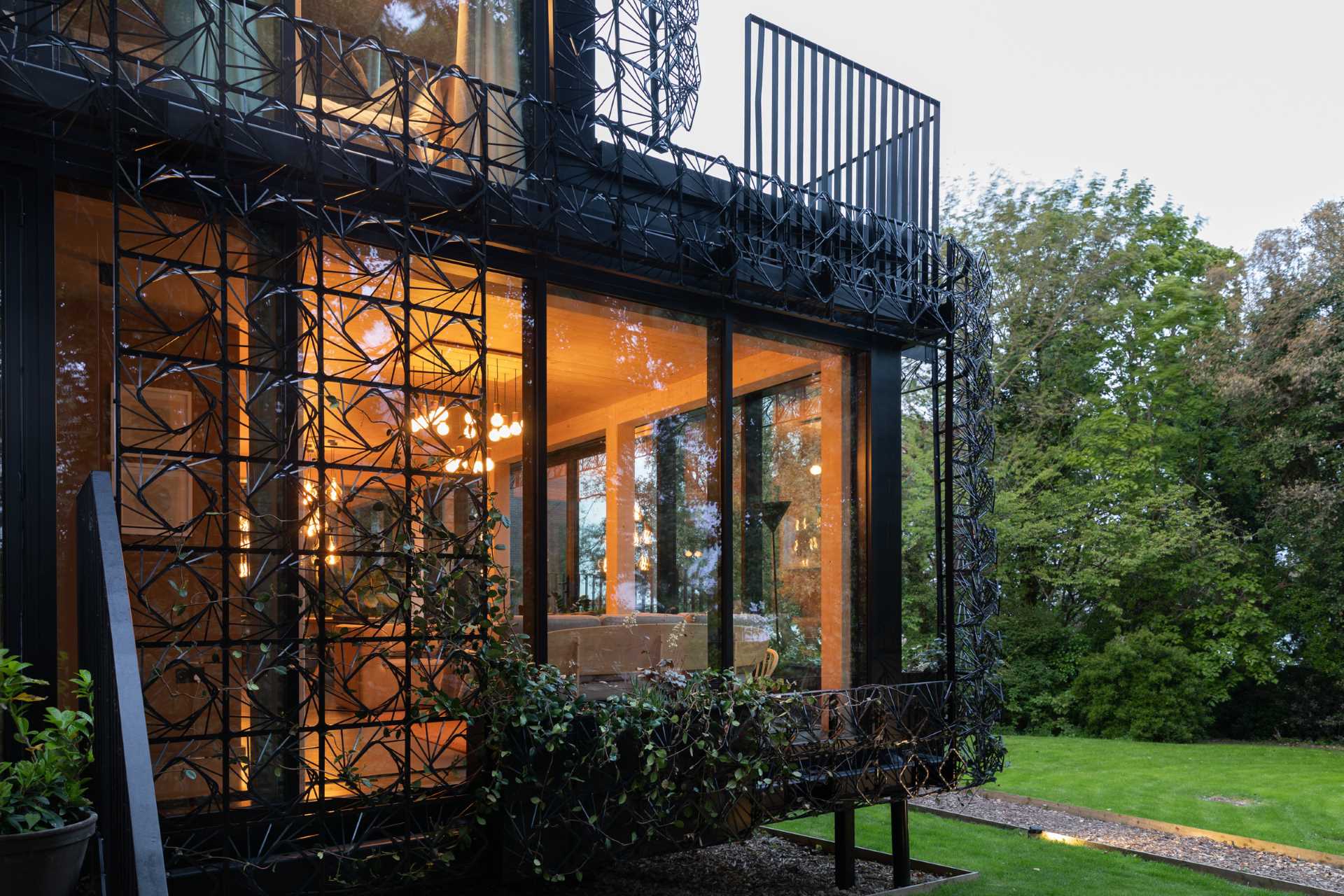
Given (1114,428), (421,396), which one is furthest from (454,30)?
(1114,428)

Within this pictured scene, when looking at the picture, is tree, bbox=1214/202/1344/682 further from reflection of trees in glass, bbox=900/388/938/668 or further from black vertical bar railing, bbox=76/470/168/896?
black vertical bar railing, bbox=76/470/168/896

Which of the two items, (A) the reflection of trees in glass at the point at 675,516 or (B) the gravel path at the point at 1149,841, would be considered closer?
(A) the reflection of trees in glass at the point at 675,516

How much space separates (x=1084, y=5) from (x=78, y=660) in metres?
26.9

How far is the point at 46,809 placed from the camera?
115 inches

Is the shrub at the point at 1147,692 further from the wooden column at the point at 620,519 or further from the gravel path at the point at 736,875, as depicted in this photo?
the wooden column at the point at 620,519

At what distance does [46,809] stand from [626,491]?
354cm

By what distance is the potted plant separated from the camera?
2717 millimetres

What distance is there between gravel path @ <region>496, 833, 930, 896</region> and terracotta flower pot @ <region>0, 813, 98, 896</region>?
413 cm

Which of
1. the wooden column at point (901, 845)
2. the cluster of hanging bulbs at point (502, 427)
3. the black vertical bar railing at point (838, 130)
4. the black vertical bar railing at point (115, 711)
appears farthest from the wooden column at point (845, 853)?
the black vertical bar railing at point (115, 711)

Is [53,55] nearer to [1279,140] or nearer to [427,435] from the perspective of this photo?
[427,435]

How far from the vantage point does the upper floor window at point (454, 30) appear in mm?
5340

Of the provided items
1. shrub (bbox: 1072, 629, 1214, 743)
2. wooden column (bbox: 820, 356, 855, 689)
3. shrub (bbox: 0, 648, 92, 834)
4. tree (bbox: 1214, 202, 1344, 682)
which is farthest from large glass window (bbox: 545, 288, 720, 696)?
tree (bbox: 1214, 202, 1344, 682)

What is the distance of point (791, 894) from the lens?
7379mm

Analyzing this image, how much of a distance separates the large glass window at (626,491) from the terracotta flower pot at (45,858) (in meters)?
2.90
